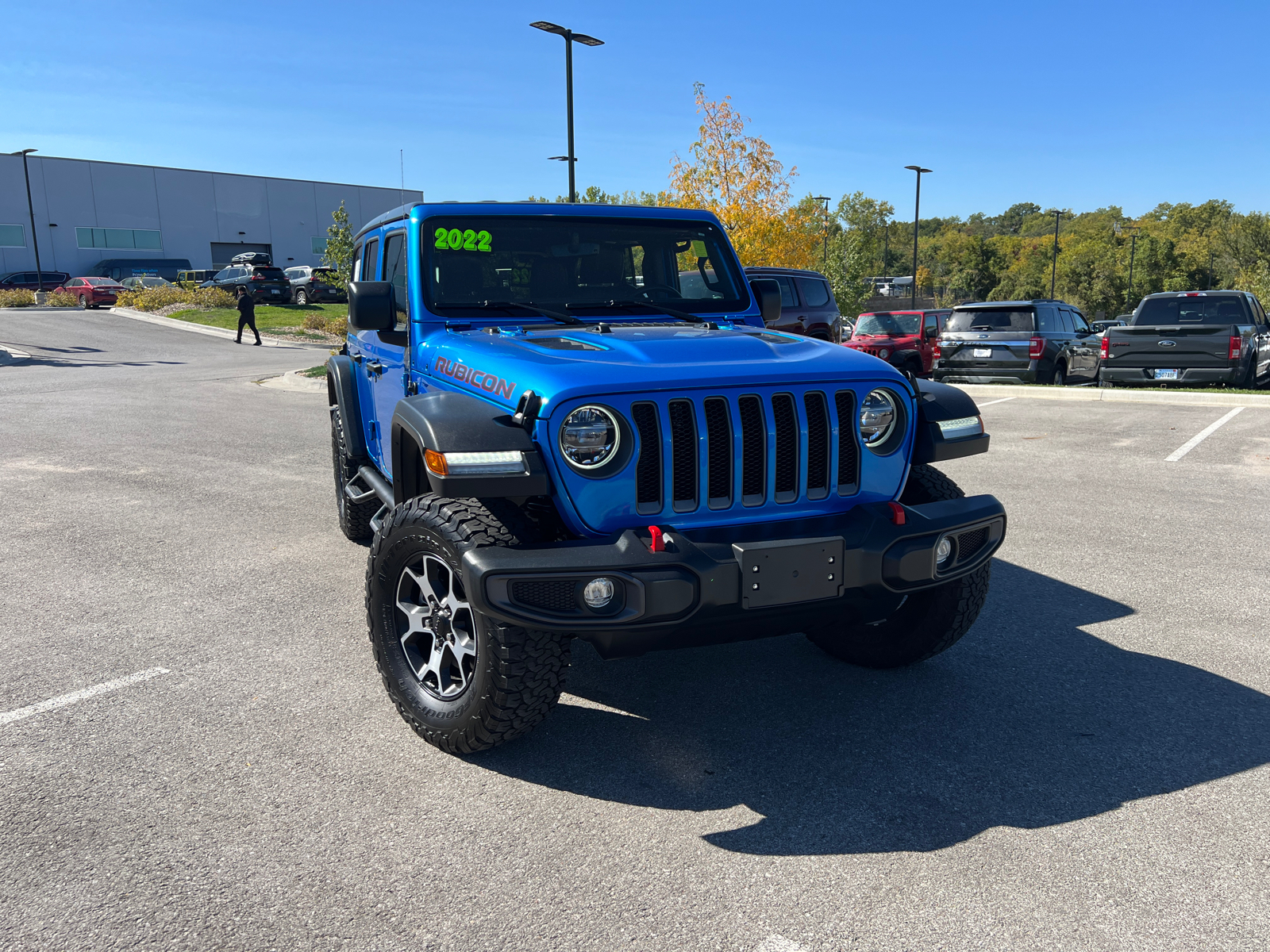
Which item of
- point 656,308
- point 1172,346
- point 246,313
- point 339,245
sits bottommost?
point 1172,346

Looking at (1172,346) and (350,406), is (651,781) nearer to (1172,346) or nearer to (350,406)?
(350,406)

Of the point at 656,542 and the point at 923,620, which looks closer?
the point at 656,542

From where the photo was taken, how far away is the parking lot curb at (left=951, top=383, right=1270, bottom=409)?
523 inches

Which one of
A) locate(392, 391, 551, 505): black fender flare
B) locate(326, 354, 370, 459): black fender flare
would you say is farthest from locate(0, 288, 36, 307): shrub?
locate(392, 391, 551, 505): black fender flare

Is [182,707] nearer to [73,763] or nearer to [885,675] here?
[73,763]

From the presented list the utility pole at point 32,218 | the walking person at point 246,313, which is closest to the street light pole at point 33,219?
the utility pole at point 32,218

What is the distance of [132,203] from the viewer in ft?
199

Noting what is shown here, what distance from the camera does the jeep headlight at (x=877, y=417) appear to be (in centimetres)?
354

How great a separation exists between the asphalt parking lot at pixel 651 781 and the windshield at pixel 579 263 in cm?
180

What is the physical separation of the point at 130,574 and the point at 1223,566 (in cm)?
662

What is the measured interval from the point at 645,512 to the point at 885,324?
15.5 meters

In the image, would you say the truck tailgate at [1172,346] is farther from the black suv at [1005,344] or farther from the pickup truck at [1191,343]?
the black suv at [1005,344]

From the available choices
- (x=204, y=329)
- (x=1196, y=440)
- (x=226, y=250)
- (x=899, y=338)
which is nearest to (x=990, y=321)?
(x=899, y=338)

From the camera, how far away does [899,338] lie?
17.5 metres
